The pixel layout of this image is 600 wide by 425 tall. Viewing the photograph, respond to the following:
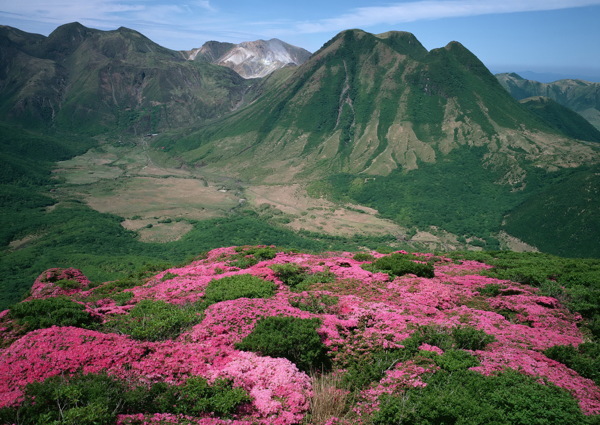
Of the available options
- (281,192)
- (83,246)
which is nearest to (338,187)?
(281,192)

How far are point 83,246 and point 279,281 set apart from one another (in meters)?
84.4

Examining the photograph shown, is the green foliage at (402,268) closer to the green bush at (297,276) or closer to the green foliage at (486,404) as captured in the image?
the green bush at (297,276)

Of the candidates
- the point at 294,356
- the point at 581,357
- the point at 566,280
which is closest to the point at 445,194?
the point at 566,280

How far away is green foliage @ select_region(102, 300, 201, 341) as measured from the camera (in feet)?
63.6

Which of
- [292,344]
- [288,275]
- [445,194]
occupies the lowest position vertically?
[445,194]

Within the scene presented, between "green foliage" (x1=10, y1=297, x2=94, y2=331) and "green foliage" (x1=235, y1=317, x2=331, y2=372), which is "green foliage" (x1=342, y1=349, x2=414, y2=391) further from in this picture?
"green foliage" (x1=10, y1=297, x2=94, y2=331)

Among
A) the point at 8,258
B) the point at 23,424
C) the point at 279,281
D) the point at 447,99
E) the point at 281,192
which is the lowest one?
the point at 8,258

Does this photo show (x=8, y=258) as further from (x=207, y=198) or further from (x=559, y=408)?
(x=559, y=408)

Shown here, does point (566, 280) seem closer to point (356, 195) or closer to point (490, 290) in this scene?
point (490, 290)

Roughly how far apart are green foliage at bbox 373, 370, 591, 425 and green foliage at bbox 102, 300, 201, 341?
40.9ft

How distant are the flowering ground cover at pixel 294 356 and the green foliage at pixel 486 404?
6 cm

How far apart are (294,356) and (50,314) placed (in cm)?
1512

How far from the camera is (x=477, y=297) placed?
27250 millimetres

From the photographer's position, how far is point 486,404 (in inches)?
531
